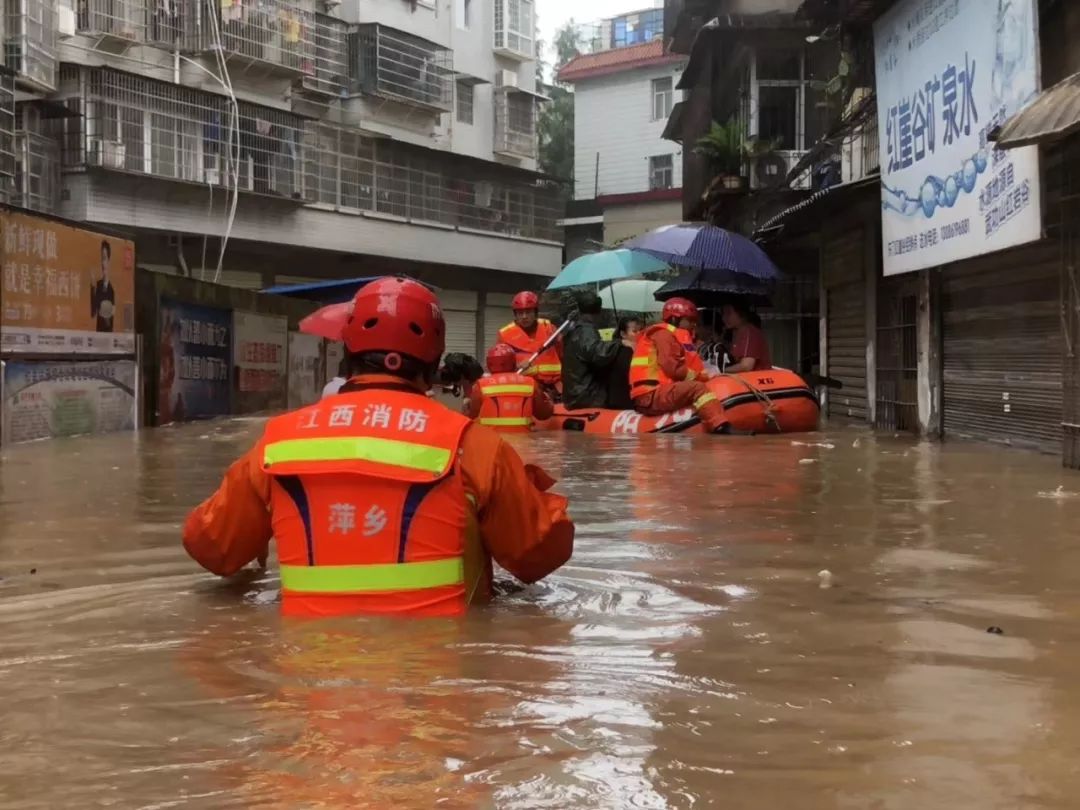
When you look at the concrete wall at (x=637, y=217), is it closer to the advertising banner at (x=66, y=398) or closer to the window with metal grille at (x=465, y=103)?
the window with metal grille at (x=465, y=103)

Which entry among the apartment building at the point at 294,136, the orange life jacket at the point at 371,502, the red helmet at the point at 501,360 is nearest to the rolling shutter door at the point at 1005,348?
the red helmet at the point at 501,360

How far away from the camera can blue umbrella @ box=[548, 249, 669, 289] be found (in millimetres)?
16953

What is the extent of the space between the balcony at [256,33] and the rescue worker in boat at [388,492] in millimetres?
24868

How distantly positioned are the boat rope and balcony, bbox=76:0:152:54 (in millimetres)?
17361

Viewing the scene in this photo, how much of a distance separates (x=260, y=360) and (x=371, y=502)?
17.3m

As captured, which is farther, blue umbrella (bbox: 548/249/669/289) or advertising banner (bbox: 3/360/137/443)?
blue umbrella (bbox: 548/249/669/289)

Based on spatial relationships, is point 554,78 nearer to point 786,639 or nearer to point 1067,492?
point 1067,492

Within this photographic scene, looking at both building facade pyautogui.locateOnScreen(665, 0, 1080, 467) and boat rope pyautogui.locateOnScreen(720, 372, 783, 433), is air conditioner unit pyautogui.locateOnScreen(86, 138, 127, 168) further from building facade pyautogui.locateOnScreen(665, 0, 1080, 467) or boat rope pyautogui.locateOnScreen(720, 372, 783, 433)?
boat rope pyautogui.locateOnScreen(720, 372, 783, 433)

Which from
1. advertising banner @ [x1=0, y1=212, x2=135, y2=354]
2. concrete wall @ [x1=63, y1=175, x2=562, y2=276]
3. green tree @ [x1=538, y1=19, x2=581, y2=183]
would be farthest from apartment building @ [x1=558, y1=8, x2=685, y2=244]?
advertising banner @ [x1=0, y1=212, x2=135, y2=354]

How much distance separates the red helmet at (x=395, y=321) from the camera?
152 inches

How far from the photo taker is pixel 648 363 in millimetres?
13078

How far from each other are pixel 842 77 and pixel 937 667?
1382 cm

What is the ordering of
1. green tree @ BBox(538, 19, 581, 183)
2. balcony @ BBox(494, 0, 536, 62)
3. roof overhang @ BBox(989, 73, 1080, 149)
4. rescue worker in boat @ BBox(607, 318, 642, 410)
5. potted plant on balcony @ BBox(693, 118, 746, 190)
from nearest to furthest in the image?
1. roof overhang @ BBox(989, 73, 1080, 149)
2. rescue worker in boat @ BBox(607, 318, 642, 410)
3. potted plant on balcony @ BBox(693, 118, 746, 190)
4. balcony @ BBox(494, 0, 536, 62)
5. green tree @ BBox(538, 19, 581, 183)

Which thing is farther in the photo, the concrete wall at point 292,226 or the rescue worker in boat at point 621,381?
the concrete wall at point 292,226
